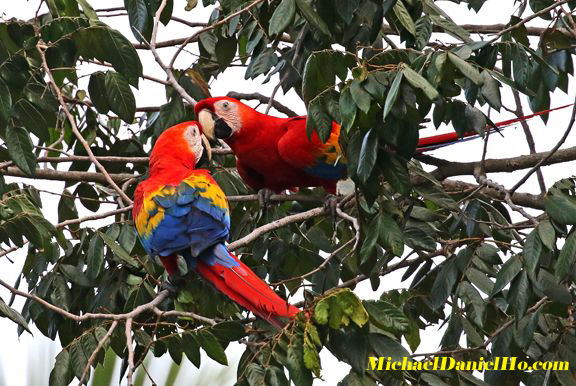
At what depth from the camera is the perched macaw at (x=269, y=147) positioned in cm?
318

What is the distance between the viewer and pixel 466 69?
69.2 inches

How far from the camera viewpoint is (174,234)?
2531mm

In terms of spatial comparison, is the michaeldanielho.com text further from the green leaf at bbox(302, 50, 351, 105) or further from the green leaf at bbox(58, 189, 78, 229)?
the green leaf at bbox(58, 189, 78, 229)

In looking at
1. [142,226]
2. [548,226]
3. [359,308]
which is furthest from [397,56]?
[142,226]

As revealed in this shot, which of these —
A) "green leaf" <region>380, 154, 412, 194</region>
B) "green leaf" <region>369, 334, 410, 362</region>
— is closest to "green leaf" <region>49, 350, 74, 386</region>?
"green leaf" <region>369, 334, 410, 362</region>

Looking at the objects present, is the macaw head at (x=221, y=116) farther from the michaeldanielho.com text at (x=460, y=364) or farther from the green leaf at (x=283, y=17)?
the michaeldanielho.com text at (x=460, y=364)

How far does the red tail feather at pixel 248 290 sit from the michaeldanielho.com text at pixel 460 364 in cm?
27

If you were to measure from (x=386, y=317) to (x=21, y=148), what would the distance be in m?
1.12

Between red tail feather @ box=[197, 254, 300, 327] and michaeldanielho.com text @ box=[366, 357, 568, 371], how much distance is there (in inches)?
10.6

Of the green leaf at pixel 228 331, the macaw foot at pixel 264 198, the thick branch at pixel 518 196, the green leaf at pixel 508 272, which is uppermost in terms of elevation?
the macaw foot at pixel 264 198

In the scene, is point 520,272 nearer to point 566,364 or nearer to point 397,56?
point 566,364

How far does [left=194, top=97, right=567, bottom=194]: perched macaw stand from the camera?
10.4 ft

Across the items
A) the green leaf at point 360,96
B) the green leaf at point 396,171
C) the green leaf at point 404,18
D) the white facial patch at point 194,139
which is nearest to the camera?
the green leaf at point 360,96

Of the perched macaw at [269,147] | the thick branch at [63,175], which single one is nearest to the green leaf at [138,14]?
the thick branch at [63,175]
